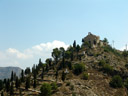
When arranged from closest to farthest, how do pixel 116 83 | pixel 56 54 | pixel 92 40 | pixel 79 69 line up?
pixel 116 83
pixel 79 69
pixel 56 54
pixel 92 40

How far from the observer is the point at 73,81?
286 feet

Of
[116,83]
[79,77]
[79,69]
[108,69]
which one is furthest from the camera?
[79,69]

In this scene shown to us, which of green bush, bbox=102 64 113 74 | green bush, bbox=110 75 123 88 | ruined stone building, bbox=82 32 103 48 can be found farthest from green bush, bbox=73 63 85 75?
ruined stone building, bbox=82 32 103 48

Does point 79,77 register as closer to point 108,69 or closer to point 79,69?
point 79,69

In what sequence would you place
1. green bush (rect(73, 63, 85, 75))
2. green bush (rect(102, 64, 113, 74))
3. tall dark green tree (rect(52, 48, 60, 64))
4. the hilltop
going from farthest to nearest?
1. tall dark green tree (rect(52, 48, 60, 64))
2. green bush (rect(73, 63, 85, 75))
3. green bush (rect(102, 64, 113, 74))
4. the hilltop

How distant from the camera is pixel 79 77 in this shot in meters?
92.9

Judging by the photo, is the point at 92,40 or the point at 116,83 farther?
the point at 92,40

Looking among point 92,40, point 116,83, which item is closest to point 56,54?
point 92,40

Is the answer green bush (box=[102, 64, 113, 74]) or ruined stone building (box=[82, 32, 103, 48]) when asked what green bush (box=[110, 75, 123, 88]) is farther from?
ruined stone building (box=[82, 32, 103, 48])

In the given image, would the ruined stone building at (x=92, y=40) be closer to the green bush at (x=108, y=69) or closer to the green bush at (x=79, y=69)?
the green bush at (x=108, y=69)

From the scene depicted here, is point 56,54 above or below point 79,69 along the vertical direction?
above

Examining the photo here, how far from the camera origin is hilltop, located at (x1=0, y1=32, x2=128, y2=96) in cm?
7850

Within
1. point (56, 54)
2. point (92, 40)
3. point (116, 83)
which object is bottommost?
point (116, 83)

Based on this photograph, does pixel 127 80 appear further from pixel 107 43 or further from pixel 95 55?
pixel 107 43
